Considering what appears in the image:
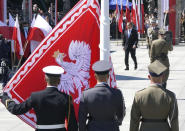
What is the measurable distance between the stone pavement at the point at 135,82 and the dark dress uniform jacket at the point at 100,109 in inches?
192

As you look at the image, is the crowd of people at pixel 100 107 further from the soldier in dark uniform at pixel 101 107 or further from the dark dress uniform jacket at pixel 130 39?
the dark dress uniform jacket at pixel 130 39

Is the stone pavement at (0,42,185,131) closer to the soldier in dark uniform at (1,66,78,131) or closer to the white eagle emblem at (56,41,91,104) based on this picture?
the white eagle emblem at (56,41,91,104)

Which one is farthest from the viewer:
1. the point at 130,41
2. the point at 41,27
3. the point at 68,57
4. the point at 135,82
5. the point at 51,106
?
the point at 130,41

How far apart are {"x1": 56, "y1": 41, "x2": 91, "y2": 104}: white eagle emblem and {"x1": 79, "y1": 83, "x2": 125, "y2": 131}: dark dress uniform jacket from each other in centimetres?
104

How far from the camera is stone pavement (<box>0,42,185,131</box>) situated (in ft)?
37.2

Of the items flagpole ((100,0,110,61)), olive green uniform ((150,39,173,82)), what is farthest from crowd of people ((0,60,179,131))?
olive green uniform ((150,39,173,82))

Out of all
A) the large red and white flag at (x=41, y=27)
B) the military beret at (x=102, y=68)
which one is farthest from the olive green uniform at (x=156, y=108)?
the large red and white flag at (x=41, y=27)

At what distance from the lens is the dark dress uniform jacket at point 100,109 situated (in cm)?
586

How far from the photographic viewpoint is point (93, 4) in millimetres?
7191

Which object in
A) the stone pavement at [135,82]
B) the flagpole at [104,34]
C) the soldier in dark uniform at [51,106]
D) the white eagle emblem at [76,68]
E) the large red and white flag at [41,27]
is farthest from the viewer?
the stone pavement at [135,82]

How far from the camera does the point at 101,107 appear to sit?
585 cm

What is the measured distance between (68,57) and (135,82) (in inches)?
426

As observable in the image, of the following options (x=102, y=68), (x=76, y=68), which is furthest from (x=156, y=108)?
(x=76, y=68)

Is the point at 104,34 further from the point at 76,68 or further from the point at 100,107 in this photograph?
the point at 100,107
